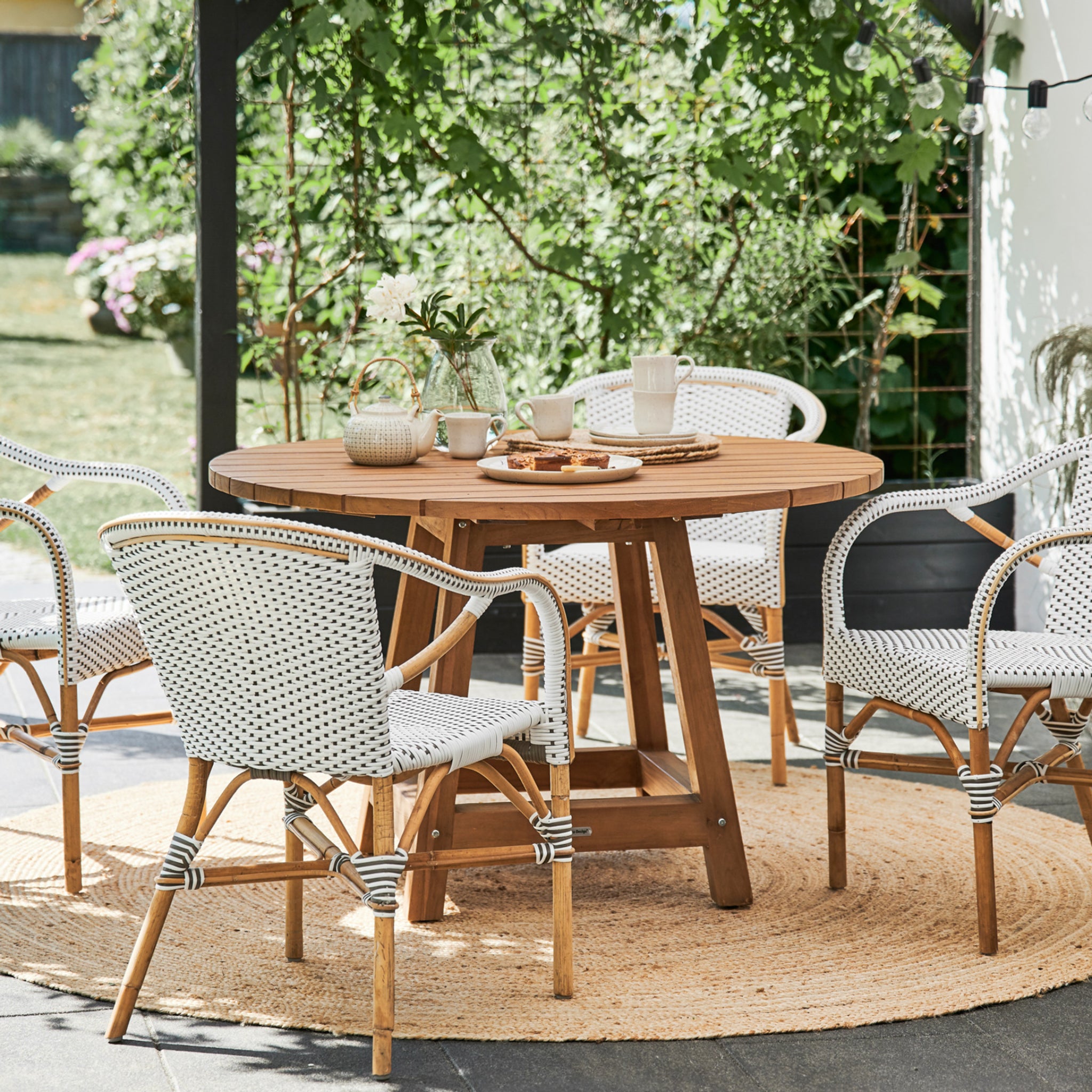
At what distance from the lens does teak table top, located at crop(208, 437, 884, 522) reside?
2230 millimetres

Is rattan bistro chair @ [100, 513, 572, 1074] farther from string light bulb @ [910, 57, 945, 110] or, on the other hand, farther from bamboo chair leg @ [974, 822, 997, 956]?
string light bulb @ [910, 57, 945, 110]

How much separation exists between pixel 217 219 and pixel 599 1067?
2898mm

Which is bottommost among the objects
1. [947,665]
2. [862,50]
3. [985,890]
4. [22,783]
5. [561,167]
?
[22,783]

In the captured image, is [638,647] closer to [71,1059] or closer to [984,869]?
[984,869]

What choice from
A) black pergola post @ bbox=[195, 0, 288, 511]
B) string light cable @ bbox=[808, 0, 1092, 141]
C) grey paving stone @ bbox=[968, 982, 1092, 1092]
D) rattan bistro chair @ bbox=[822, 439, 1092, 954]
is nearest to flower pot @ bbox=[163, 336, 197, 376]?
black pergola post @ bbox=[195, 0, 288, 511]

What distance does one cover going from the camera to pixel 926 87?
349cm

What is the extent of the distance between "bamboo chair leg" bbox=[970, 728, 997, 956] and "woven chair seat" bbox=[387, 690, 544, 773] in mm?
716

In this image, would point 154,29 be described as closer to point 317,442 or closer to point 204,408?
point 204,408

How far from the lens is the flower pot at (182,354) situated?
8.54 metres

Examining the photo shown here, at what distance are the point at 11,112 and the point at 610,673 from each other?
882cm

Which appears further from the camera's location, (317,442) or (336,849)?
(317,442)

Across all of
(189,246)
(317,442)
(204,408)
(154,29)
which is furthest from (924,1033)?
(189,246)

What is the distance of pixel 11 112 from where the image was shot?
11.2 meters

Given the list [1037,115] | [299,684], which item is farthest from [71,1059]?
[1037,115]
